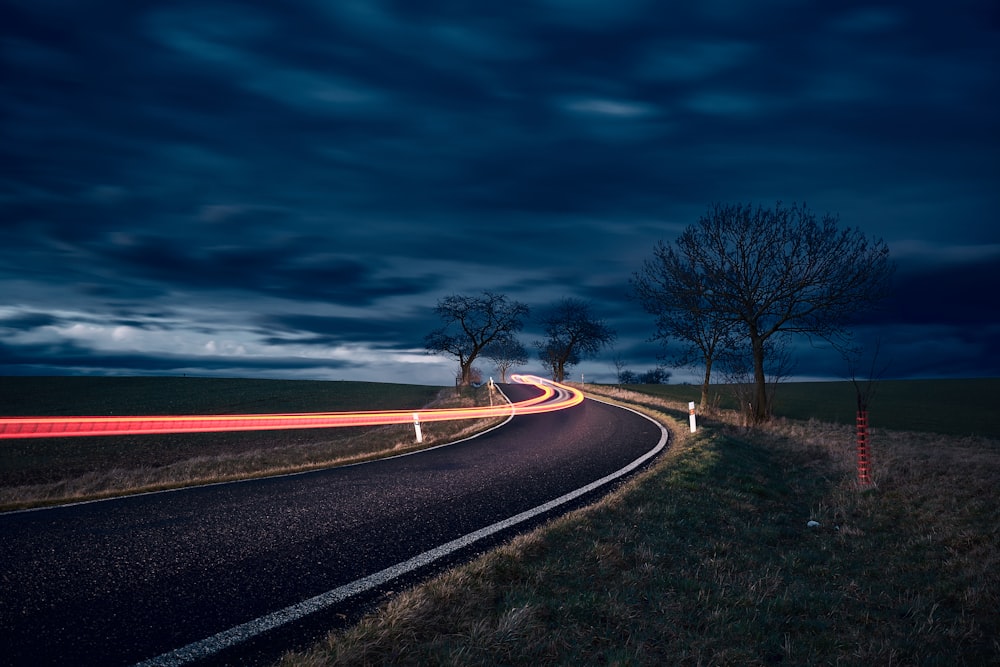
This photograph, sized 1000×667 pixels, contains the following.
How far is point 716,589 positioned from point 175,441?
2692 centimetres

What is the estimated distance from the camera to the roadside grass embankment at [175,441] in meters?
12.9

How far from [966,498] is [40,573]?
12.3m

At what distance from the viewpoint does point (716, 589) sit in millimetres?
4828

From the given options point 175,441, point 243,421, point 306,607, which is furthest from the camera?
point 175,441

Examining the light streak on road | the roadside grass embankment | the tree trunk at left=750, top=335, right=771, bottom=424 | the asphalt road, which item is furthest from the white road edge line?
the tree trunk at left=750, top=335, right=771, bottom=424

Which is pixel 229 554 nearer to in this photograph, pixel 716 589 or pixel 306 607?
pixel 306 607

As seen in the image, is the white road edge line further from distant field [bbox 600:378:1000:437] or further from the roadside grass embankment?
distant field [bbox 600:378:1000:437]

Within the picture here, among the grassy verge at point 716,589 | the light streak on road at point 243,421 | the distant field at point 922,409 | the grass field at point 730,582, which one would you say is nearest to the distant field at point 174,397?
the light streak on road at point 243,421

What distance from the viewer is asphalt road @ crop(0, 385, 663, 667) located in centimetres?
352

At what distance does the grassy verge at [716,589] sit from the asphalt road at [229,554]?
0.66 m

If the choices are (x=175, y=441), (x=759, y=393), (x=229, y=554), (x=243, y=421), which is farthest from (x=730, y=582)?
(x=175, y=441)

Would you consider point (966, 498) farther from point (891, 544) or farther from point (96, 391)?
point (96, 391)

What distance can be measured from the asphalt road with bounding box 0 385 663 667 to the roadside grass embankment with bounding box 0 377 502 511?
2750 mm

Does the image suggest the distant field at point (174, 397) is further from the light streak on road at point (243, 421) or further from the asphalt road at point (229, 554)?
the asphalt road at point (229, 554)
